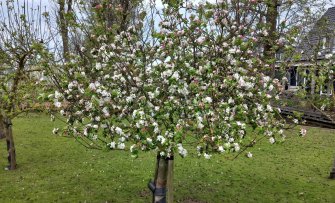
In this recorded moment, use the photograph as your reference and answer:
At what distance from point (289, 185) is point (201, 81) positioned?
579cm

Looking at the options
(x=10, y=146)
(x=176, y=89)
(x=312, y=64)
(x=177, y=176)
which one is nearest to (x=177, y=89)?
(x=176, y=89)

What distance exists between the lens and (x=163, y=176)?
643 cm

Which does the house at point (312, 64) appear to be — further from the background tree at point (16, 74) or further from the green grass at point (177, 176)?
the background tree at point (16, 74)

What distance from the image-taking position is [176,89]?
5227 millimetres

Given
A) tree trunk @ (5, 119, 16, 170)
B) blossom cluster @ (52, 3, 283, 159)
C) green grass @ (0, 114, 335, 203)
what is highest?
blossom cluster @ (52, 3, 283, 159)

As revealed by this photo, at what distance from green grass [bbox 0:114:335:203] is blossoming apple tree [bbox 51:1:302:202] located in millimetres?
2990

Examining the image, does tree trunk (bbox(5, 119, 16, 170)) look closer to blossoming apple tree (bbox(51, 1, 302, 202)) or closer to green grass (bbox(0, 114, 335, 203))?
green grass (bbox(0, 114, 335, 203))

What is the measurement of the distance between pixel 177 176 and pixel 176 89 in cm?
564

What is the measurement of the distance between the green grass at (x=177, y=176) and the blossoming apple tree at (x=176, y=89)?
2.99 meters

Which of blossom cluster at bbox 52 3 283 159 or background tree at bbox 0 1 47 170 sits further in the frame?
background tree at bbox 0 1 47 170

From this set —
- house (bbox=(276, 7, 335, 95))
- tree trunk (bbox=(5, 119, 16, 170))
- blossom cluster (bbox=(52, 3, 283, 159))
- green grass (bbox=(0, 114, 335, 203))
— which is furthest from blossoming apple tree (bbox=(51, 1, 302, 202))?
tree trunk (bbox=(5, 119, 16, 170))

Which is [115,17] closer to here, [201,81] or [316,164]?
[201,81]

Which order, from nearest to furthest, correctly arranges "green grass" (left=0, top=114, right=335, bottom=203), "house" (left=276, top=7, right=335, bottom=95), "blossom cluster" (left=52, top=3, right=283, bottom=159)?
1. "blossom cluster" (left=52, top=3, right=283, bottom=159)
2. "house" (left=276, top=7, right=335, bottom=95)
3. "green grass" (left=0, top=114, right=335, bottom=203)

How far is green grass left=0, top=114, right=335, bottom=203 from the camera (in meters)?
8.76
